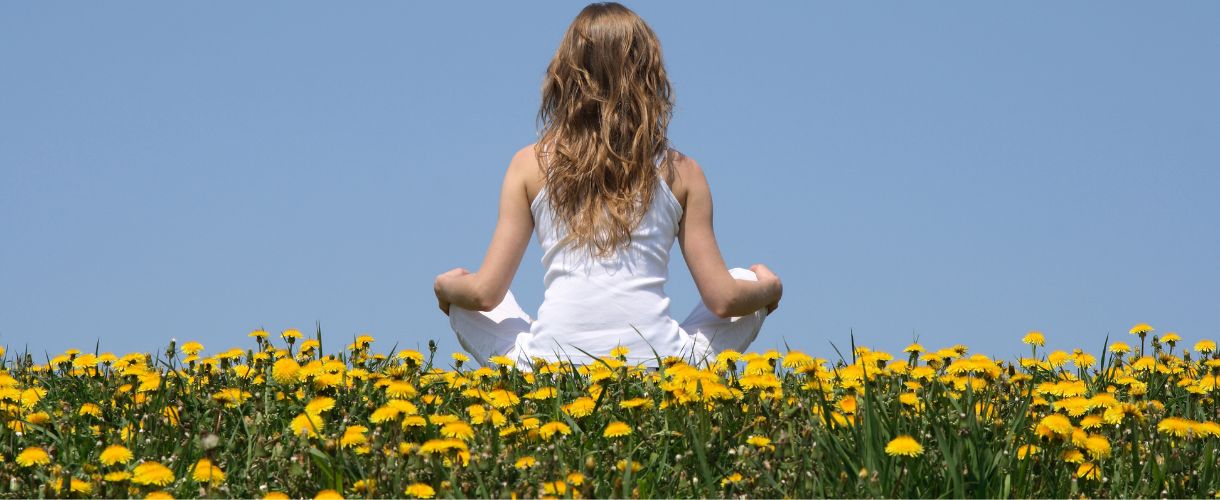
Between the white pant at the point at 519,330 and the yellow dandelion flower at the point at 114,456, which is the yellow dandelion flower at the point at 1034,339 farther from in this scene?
the yellow dandelion flower at the point at 114,456

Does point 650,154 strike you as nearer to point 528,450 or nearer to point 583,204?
point 583,204

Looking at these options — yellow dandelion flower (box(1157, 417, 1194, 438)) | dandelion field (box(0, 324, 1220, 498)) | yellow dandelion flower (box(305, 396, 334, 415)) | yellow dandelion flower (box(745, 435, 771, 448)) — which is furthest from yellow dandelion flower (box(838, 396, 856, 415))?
yellow dandelion flower (box(305, 396, 334, 415))

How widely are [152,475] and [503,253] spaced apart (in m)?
2.53

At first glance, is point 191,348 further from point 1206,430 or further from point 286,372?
point 1206,430

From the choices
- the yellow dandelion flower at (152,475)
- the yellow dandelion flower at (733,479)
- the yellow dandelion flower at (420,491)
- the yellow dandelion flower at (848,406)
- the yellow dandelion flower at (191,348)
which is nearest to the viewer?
the yellow dandelion flower at (420,491)

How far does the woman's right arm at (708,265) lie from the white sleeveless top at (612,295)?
76 millimetres

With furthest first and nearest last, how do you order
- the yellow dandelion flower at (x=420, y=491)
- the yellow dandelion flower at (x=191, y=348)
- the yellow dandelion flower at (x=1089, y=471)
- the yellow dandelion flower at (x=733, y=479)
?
the yellow dandelion flower at (x=191, y=348)
the yellow dandelion flower at (x=1089, y=471)
the yellow dandelion flower at (x=733, y=479)
the yellow dandelion flower at (x=420, y=491)

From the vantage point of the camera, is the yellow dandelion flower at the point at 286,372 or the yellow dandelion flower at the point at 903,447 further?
the yellow dandelion flower at the point at 286,372

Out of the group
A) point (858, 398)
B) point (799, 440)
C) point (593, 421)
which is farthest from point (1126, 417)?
point (593, 421)

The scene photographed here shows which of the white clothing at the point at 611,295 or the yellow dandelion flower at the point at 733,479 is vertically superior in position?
the white clothing at the point at 611,295

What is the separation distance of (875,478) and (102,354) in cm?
355

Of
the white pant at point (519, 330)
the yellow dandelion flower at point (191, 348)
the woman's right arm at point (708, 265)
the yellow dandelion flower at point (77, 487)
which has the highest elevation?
the woman's right arm at point (708, 265)

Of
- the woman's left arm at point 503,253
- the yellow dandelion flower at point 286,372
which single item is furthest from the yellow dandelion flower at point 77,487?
the woman's left arm at point 503,253

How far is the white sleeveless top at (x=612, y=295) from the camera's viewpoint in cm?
596
